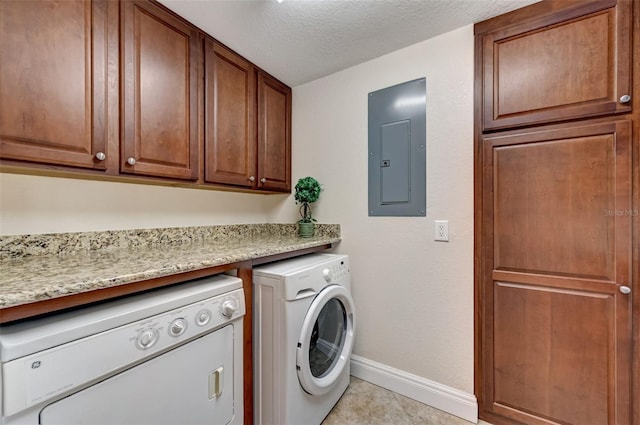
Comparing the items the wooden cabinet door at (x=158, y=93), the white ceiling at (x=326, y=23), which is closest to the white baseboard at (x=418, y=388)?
the wooden cabinet door at (x=158, y=93)

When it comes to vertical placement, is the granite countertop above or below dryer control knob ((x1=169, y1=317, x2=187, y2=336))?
above

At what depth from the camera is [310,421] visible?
1358 mm

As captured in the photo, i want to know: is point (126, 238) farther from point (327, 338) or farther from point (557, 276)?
point (557, 276)

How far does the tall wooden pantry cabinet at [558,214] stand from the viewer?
46.3 inches

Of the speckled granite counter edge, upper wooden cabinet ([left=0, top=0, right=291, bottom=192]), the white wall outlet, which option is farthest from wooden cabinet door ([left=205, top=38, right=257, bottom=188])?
the white wall outlet

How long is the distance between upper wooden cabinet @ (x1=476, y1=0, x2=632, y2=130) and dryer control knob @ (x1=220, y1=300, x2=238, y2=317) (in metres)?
1.60

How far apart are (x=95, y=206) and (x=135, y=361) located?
962 mm

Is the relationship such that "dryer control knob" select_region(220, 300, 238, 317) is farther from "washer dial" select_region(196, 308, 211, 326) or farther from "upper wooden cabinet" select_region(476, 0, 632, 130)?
"upper wooden cabinet" select_region(476, 0, 632, 130)

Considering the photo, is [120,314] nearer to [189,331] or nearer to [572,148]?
[189,331]

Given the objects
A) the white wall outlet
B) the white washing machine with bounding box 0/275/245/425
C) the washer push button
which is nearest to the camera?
the white washing machine with bounding box 0/275/245/425

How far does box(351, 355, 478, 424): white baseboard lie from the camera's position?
1501 mm

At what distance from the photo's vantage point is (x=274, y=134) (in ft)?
6.83

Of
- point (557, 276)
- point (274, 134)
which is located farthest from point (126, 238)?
point (557, 276)

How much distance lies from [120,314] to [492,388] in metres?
1.83
